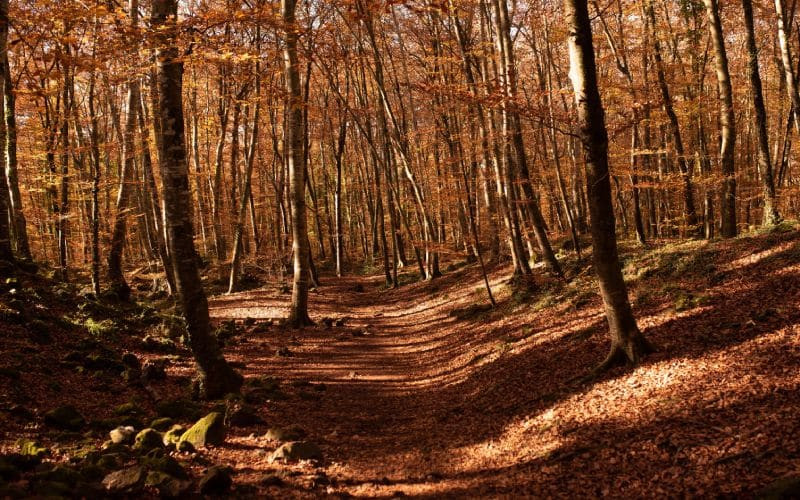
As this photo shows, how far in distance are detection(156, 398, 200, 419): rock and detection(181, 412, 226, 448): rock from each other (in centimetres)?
89

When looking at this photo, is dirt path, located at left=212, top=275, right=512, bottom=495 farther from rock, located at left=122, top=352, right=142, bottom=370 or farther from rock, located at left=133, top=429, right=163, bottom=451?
rock, located at left=122, top=352, right=142, bottom=370

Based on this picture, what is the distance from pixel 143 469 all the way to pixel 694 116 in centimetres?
2296

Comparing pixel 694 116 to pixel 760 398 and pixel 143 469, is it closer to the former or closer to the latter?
pixel 760 398

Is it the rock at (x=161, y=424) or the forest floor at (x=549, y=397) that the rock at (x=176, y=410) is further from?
the forest floor at (x=549, y=397)

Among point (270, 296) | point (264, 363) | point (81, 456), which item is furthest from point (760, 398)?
point (270, 296)

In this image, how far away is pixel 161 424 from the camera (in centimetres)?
632

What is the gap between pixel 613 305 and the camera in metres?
7.28

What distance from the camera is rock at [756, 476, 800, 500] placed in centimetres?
345

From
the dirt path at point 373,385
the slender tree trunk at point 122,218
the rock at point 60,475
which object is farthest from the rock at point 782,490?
the slender tree trunk at point 122,218

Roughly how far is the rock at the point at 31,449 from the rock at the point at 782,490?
6.09 meters

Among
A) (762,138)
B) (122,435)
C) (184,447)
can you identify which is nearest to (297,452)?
(184,447)

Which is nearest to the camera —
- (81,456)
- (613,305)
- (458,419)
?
(81,456)

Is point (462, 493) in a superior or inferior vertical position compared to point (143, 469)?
inferior

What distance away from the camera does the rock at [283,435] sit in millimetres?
6520
